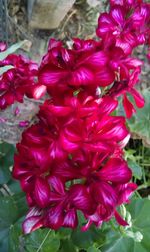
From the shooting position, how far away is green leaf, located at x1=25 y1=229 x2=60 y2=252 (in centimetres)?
89

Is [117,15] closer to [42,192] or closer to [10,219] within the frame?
[42,192]

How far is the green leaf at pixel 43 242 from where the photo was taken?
89cm

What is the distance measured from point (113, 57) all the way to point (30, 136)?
0.16 meters

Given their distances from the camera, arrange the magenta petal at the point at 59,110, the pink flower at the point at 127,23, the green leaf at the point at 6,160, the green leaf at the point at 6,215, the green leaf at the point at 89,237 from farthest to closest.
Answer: the green leaf at the point at 6,160 → the green leaf at the point at 6,215 → the green leaf at the point at 89,237 → the pink flower at the point at 127,23 → the magenta petal at the point at 59,110

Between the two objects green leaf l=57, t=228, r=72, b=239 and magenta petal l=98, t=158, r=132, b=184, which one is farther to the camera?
green leaf l=57, t=228, r=72, b=239

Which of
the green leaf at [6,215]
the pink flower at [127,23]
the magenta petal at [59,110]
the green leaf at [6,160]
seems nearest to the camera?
the magenta petal at [59,110]

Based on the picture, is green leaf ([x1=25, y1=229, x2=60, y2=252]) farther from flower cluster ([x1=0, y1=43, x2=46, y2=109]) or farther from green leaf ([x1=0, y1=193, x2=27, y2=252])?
flower cluster ([x1=0, y1=43, x2=46, y2=109])

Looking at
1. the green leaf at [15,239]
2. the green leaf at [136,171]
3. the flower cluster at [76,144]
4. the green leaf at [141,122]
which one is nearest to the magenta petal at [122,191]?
the flower cluster at [76,144]

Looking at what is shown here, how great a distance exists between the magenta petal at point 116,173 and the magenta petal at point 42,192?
0.08 meters

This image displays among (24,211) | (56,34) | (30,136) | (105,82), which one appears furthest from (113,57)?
(56,34)

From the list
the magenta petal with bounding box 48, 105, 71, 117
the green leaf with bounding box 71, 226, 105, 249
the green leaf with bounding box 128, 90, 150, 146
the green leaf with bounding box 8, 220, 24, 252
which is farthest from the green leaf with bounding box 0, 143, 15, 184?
the magenta petal with bounding box 48, 105, 71, 117

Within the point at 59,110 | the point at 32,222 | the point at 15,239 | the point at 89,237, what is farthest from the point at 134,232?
the point at 59,110

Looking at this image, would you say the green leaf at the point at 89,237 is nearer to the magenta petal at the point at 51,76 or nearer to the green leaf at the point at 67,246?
the green leaf at the point at 67,246

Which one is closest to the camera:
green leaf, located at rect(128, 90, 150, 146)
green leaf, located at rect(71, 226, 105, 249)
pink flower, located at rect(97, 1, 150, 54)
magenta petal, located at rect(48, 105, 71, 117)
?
magenta petal, located at rect(48, 105, 71, 117)
